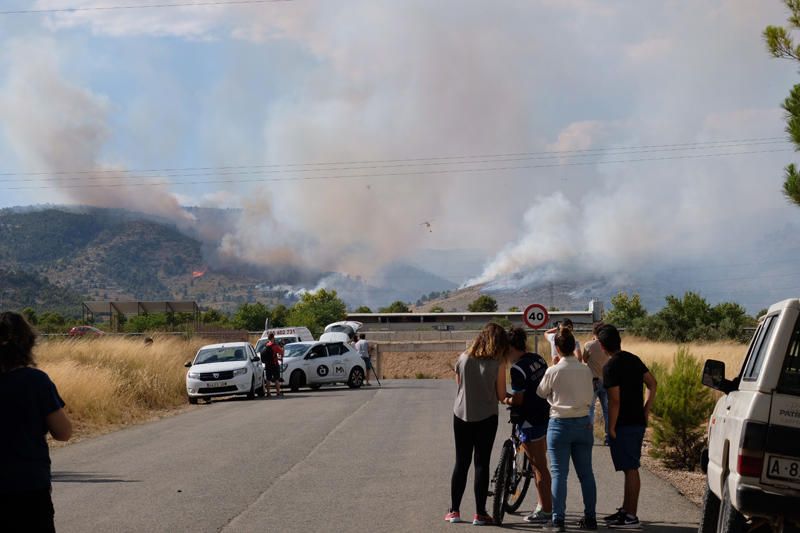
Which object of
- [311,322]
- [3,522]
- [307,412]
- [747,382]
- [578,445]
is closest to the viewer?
[3,522]

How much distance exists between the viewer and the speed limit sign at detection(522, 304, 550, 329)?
1240 inches

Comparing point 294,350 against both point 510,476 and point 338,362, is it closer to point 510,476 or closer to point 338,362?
point 338,362

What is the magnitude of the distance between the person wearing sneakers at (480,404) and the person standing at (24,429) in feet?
15.3

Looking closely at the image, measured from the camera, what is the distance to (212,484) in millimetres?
12570

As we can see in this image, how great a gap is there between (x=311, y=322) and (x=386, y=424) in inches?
2573

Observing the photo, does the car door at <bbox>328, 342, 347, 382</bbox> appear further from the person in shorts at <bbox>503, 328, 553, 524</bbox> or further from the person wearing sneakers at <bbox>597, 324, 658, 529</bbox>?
the person wearing sneakers at <bbox>597, 324, 658, 529</bbox>

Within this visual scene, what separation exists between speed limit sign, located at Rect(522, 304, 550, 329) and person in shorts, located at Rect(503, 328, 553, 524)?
21.3m

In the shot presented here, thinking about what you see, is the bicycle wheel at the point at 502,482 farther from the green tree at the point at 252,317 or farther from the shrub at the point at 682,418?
the green tree at the point at 252,317

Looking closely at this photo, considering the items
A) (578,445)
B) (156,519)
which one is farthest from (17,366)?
(578,445)

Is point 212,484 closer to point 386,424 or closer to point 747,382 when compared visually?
point 747,382

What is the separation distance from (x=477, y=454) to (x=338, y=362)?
86.8 feet

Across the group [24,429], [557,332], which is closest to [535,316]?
[557,332]

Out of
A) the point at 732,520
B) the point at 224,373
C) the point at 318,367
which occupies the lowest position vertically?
the point at 318,367

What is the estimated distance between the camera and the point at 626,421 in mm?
10039
